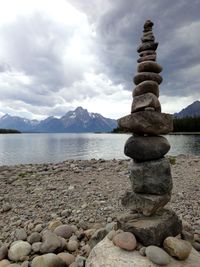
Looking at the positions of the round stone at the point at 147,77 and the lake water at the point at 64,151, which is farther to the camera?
the lake water at the point at 64,151

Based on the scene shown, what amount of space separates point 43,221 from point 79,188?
14.3 ft

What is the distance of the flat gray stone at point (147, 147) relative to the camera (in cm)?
609

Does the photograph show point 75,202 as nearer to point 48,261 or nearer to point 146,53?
point 48,261

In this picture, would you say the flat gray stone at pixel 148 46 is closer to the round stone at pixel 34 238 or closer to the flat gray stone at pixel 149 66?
the flat gray stone at pixel 149 66

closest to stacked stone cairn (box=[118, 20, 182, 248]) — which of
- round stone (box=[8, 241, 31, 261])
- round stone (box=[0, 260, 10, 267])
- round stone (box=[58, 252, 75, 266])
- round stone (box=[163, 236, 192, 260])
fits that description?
round stone (box=[163, 236, 192, 260])

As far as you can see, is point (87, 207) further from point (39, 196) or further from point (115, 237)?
point (115, 237)

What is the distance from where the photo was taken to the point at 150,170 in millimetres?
6062

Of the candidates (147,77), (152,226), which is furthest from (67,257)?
(147,77)

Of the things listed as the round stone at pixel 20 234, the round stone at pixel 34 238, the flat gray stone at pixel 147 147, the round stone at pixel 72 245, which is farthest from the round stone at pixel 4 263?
the flat gray stone at pixel 147 147

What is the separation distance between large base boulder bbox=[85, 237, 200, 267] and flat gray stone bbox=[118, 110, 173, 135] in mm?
2668

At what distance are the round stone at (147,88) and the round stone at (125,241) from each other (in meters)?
3.28

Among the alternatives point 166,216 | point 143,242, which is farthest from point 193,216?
point 143,242

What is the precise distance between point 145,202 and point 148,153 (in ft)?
3.79

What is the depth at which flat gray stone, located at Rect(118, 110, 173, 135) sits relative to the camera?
598 centimetres
